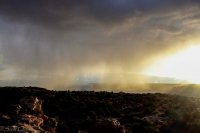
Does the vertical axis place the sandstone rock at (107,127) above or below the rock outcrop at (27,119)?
below

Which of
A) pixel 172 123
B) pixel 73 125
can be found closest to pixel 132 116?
pixel 172 123

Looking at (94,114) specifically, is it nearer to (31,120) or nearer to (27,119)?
(31,120)

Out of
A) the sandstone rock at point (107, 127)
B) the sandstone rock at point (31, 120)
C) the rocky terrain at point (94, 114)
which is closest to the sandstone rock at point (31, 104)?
the rocky terrain at point (94, 114)

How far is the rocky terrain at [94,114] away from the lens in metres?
46.8

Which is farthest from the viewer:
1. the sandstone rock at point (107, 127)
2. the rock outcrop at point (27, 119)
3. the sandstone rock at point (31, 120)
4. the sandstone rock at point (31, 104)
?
the sandstone rock at point (107, 127)

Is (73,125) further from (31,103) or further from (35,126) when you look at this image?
(35,126)

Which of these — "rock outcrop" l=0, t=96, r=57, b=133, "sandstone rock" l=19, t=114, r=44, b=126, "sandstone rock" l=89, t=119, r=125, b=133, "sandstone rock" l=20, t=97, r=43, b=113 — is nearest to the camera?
"rock outcrop" l=0, t=96, r=57, b=133

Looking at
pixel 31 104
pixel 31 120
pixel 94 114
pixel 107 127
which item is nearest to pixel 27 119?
pixel 31 120

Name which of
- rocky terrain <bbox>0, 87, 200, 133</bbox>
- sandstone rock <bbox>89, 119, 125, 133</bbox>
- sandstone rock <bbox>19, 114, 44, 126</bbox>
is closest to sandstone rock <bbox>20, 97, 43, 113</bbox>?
rocky terrain <bbox>0, 87, 200, 133</bbox>

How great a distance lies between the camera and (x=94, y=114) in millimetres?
73938

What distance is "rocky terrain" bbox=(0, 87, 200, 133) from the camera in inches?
1843

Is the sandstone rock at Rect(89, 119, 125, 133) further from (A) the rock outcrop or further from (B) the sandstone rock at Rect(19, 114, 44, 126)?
(B) the sandstone rock at Rect(19, 114, 44, 126)

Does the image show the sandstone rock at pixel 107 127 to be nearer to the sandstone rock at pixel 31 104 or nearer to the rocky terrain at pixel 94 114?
the rocky terrain at pixel 94 114

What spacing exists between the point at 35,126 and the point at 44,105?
34.2 metres
